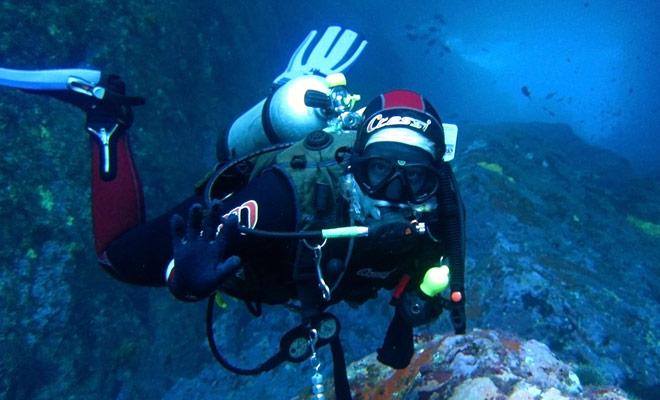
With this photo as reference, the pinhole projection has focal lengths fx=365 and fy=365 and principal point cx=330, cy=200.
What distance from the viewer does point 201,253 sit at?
154cm

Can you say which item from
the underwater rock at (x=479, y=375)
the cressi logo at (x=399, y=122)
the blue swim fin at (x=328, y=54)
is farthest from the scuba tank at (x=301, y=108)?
the underwater rock at (x=479, y=375)

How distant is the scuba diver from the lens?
1.83 metres

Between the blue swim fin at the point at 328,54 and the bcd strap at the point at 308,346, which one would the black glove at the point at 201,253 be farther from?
the blue swim fin at the point at 328,54

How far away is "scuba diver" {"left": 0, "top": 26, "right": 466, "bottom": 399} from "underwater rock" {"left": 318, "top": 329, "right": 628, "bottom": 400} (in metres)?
0.49

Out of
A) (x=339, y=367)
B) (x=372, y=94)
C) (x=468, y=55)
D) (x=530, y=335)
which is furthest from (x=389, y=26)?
(x=339, y=367)

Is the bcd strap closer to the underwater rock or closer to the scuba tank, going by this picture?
the underwater rock

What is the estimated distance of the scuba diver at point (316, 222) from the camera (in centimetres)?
183

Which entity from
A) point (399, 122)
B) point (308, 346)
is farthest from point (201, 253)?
point (399, 122)

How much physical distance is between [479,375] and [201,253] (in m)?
2.27

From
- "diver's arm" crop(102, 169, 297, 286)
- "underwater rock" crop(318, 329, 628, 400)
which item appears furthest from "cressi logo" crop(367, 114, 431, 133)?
"underwater rock" crop(318, 329, 628, 400)

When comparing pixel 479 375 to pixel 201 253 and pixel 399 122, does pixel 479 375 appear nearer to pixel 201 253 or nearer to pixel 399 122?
pixel 399 122

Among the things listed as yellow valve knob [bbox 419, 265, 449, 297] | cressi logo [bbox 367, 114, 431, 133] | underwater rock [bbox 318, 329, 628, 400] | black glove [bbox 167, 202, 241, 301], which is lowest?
underwater rock [bbox 318, 329, 628, 400]

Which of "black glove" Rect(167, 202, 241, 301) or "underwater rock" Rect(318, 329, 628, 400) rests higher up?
"black glove" Rect(167, 202, 241, 301)

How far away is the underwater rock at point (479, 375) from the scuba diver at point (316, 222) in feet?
1.62
